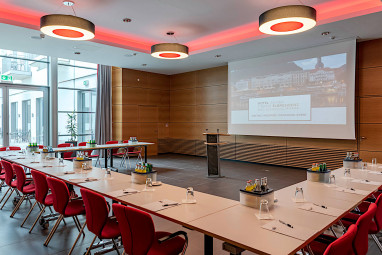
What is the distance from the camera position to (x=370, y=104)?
286 inches

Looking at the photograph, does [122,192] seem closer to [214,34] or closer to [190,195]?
[190,195]

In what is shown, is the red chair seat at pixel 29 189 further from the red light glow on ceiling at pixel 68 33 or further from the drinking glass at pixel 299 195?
the drinking glass at pixel 299 195

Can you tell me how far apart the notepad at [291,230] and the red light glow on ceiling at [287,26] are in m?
3.55

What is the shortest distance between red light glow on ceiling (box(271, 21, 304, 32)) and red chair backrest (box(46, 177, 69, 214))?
156 inches

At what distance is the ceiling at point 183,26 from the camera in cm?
580

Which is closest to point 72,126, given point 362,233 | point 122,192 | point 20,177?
point 20,177

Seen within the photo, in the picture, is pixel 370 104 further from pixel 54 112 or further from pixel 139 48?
pixel 54 112

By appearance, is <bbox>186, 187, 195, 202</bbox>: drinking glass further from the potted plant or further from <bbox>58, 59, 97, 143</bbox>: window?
<bbox>58, 59, 97, 143</bbox>: window

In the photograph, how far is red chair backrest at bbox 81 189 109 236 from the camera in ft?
8.43

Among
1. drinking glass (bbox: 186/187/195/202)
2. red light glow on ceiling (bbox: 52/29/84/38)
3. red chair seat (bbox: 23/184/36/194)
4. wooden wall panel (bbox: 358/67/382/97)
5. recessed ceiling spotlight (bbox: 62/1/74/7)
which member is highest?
recessed ceiling spotlight (bbox: 62/1/74/7)

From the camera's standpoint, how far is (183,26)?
7.10 m

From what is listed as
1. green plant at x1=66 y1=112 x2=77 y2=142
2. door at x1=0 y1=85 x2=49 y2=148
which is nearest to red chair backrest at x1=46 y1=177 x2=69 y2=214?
door at x1=0 y1=85 x2=49 y2=148

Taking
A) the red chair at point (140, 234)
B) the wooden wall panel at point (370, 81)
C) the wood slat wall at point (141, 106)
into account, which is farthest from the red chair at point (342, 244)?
Answer: the wood slat wall at point (141, 106)

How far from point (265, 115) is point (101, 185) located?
6795mm
